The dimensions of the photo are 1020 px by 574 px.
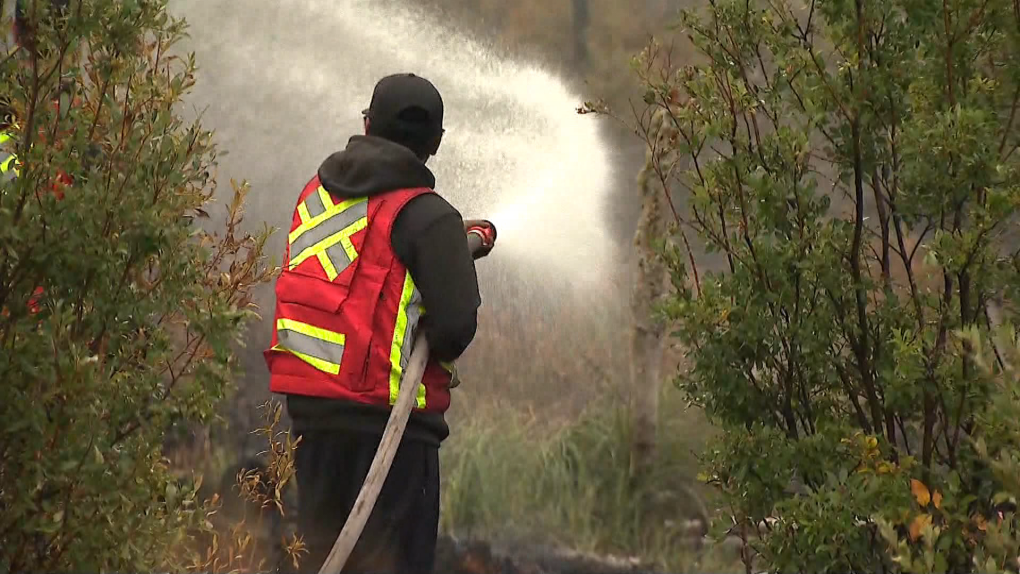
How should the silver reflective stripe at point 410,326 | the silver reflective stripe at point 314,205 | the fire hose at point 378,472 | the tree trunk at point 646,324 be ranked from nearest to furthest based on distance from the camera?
the fire hose at point 378,472
the silver reflective stripe at point 410,326
the silver reflective stripe at point 314,205
the tree trunk at point 646,324

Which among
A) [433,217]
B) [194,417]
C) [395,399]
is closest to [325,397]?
[395,399]

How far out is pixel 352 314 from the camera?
136 inches

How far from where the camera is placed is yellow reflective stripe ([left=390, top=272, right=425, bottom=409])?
11.3 feet

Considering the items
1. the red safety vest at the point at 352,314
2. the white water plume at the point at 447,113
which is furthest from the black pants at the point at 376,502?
the white water plume at the point at 447,113

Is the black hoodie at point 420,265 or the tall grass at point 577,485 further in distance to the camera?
the tall grass at point 577,485

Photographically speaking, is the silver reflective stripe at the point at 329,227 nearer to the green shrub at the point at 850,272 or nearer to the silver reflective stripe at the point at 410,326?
the silver reflective stripe at the point at 410,326

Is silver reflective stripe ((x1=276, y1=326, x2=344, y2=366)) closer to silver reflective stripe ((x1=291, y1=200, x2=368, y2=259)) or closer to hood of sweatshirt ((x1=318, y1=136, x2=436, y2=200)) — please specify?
silver reflective stripe ((x1=291, y1=200, x2=368, y2=259))

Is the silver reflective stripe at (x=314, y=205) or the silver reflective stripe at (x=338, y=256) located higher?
the silver reflective stripe at (x=314, y=205)

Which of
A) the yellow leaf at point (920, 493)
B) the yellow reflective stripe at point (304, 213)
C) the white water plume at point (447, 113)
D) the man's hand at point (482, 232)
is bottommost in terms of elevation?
the yellow leaf at point (920, 493)

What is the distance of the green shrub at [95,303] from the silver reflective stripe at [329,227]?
76 cm

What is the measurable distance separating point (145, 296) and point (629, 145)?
16.5ft

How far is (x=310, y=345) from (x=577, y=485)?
3.31 m

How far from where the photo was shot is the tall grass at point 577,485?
6.49 meters

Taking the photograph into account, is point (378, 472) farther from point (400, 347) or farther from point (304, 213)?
point (304, 213)
